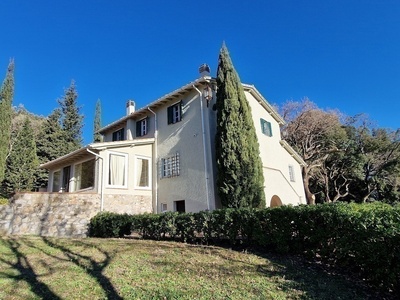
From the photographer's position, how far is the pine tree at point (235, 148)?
493 inches

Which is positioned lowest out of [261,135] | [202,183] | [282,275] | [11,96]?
[282,275]

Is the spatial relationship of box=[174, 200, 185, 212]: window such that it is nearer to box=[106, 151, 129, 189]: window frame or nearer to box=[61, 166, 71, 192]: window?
box=[106, 151, 129, 189]: window frame

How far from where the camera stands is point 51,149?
28.2 metres

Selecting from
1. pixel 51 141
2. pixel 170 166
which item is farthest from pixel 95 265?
pixel 51 141

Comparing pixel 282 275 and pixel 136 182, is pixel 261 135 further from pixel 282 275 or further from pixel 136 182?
pixel 282 275

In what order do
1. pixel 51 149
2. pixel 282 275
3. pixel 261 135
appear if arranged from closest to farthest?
pixel 282 275 → pixel 261 135 → pixel 51 149

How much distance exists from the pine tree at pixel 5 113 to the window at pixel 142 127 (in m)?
13.6

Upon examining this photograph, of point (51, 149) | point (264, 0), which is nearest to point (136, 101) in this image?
point (264, 0)

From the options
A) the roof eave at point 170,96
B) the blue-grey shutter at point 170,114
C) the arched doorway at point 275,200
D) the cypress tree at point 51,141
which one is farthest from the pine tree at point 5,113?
the arched doorway at point 275,200

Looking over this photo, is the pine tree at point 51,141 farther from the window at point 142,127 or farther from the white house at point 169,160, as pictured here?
the window at point 142,127

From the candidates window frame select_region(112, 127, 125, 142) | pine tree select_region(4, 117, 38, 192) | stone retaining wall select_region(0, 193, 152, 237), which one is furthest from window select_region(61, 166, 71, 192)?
pine tree select_region(4, 117, 38, 192)

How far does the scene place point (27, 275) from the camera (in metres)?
5.79

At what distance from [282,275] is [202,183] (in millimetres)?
7943

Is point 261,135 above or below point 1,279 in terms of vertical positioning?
above
